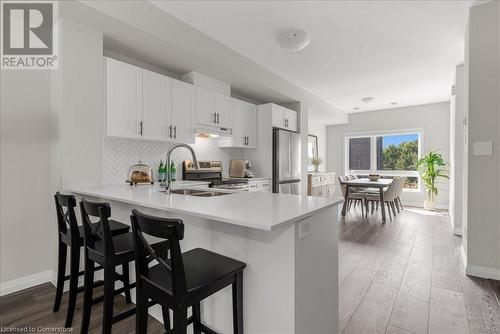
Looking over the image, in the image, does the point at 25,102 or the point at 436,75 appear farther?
the point at 436,75

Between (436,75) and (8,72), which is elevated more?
(436,75)

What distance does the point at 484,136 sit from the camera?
2473mm

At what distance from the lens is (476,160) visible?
2.52 meters

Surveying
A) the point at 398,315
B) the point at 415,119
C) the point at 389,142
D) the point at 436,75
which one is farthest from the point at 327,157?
the point at 398,315

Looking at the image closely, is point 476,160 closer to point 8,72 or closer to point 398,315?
point 398,315

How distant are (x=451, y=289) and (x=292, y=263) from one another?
1.99 meters

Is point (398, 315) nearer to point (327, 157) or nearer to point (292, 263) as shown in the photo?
point (292, 263)

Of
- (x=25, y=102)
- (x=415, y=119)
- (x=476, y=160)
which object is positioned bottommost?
(x=476, y=160)

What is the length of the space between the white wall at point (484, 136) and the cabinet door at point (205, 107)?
2961mm

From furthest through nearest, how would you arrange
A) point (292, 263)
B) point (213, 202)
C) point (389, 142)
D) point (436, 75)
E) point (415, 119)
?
point (389, 142) < point (415, 119) < point (436, 75) < point (213, 202) < point (292, 263)

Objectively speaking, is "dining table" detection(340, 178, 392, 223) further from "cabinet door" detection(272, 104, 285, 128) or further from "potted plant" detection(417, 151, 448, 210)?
"cabinet door" detection(272, 104, 285, 128)

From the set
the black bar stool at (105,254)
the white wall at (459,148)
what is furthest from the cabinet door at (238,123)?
the white wall at (459,148)

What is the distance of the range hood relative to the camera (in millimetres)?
3459

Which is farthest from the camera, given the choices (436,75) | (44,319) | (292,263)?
(436,75)
